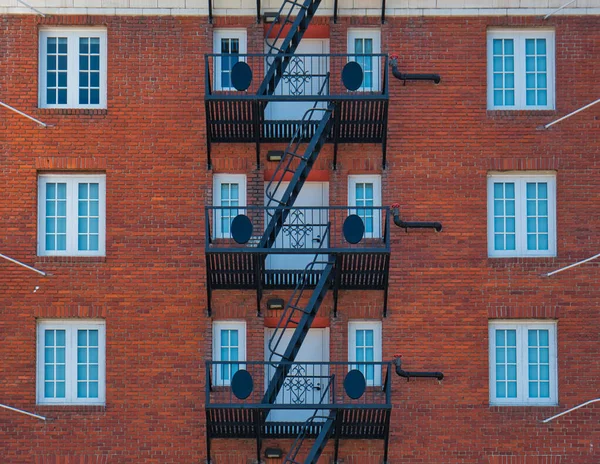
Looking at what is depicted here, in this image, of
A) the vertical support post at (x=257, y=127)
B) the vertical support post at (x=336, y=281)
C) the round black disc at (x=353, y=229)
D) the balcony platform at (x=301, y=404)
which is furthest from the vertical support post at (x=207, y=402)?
the vertical support post at (x=257, y=127)

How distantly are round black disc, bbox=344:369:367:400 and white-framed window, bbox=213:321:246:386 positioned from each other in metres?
2.79

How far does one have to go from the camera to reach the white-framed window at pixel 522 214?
37844mm

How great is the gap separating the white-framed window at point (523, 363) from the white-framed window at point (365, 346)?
2.34 m

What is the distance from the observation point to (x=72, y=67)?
38188 mm

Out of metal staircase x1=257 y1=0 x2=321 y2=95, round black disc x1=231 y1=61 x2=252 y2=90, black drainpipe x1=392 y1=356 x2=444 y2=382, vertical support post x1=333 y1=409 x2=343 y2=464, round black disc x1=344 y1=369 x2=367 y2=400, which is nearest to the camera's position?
round black disc x1=344 y1=369 x2=367 y2=400

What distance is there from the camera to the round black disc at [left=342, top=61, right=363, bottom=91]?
1423 inches

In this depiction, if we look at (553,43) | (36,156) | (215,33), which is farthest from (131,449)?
(553,43)

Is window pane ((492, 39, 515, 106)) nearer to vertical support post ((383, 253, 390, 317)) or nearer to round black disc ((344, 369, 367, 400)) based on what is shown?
vertical support post ((383, 253, 390, 317))

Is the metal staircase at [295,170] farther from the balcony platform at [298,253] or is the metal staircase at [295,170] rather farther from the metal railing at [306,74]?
the metal railing at [306,74]

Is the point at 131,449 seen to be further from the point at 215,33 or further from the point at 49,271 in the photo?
the point at 215,33

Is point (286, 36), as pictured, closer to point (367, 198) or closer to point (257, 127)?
point (257, 127)

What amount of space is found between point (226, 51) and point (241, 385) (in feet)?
24.0

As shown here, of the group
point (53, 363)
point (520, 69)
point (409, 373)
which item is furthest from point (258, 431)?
point (520, 69)

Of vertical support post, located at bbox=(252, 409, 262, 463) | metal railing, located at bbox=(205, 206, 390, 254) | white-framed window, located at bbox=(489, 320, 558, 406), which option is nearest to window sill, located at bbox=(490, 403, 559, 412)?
white-framed window, located at bbox=(489, 320, 558, 406)
